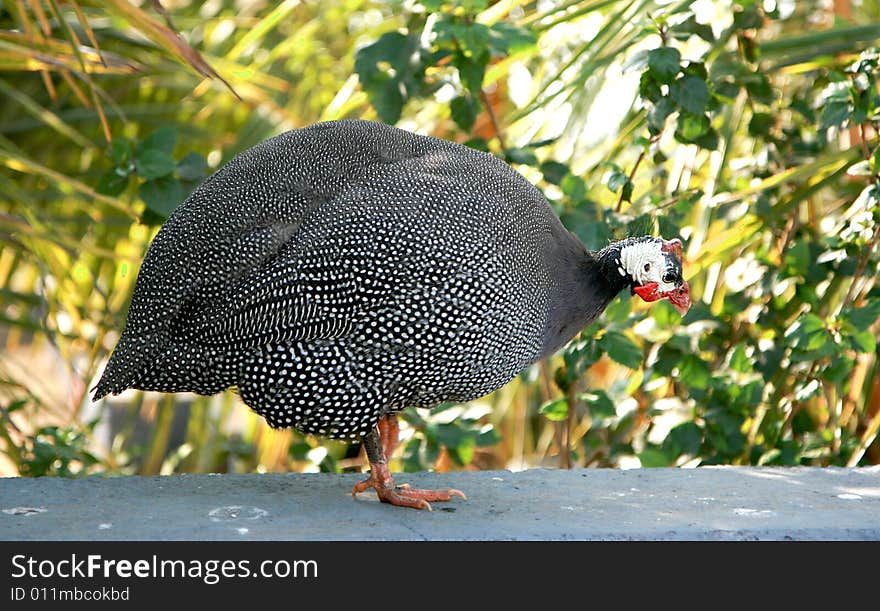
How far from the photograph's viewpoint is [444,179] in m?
2.87

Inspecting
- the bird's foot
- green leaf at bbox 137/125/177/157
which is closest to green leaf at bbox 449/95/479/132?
green leaf at bbox 137/125/177/157

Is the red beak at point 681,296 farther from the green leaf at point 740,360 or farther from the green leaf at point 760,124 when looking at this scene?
the green leaf at point 760,124

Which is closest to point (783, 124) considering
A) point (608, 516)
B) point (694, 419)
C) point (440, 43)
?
point (694, 419)

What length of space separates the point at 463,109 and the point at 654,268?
1071 millimetres

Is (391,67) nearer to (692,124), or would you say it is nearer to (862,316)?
(692,124)

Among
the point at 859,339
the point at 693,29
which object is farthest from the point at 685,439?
the point at 693,29

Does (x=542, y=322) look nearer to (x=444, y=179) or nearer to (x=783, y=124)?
(x=444, y=179)

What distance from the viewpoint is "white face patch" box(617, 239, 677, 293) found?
3043 millimetres

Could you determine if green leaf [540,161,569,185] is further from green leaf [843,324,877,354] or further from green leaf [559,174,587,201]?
green leaf [843,324,877,354]

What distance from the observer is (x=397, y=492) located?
297cm

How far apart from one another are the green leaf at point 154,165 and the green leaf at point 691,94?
1.60 m

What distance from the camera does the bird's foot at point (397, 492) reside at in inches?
115

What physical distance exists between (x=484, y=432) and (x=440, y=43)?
1.24 m

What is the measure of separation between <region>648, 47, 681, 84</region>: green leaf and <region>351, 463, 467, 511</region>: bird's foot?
4.91 ft
